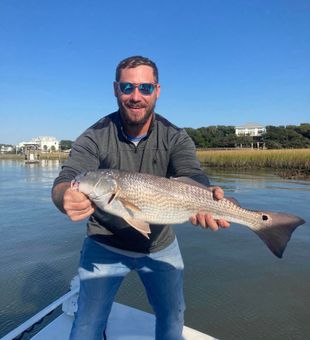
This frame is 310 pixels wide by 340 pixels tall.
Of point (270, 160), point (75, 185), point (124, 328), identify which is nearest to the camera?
point (75, 185)

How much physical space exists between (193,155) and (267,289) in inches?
176

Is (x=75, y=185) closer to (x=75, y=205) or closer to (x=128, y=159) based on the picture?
(x=75, y=205)

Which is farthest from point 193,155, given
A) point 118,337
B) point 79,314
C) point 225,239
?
point 225,239

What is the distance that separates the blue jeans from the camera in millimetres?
3279

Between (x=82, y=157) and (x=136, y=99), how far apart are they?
80 cm

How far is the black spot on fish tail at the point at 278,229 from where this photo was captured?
10.0ft

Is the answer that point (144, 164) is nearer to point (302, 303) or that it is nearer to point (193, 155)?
point (193, 155)

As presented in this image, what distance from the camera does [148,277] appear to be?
3.51 meters

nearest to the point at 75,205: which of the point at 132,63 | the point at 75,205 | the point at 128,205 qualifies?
the point at 75,205

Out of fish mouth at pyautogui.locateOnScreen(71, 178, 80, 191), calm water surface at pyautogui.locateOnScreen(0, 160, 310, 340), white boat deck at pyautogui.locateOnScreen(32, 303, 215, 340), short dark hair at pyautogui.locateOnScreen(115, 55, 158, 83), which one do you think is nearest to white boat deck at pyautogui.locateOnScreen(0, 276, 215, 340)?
white boat deck at pyautogui.locateOnScreen(32, 303, 215, 340)

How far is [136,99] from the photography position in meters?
3.18

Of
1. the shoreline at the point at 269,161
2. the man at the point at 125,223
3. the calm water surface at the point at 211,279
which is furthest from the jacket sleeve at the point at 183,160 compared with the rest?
the shoreline at the point at 269,161

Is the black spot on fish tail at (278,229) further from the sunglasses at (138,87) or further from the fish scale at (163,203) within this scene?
the sunglasses at (138,87)

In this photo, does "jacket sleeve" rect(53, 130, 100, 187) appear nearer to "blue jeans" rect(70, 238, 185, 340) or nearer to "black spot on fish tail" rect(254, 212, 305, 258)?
"blue jeans" rect(70, 238, 185, 340)
